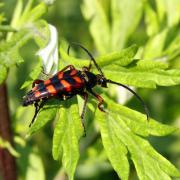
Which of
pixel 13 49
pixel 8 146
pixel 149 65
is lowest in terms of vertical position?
pixel 8 146

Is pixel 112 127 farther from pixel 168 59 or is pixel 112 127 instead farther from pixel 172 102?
pixel 172 102

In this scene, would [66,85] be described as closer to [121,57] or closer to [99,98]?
[99,98]

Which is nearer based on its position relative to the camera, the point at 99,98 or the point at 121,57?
the point at 121,57

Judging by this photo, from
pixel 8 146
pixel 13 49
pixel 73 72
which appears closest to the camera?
pixel 13 49

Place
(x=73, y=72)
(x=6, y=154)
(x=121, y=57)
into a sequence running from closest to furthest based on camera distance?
(x=121, y=57) < (x=73, y=72) < (x=6, y=154)

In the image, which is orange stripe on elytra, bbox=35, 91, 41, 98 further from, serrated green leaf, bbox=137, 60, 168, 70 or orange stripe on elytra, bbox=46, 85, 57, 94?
serrated green leaf, bbox=137, 60, 168, 70

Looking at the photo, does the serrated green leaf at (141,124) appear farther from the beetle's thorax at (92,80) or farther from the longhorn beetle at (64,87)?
the beetle's thorax at (92,80)

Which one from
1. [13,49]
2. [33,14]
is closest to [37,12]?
[33,14]
